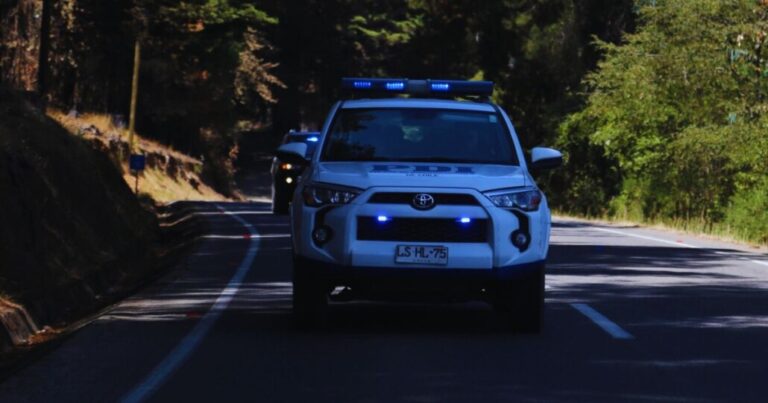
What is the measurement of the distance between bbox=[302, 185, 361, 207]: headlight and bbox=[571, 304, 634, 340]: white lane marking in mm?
2394

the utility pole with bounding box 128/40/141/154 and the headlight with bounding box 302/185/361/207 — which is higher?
the utility pole with bounding box 128/40/141/154

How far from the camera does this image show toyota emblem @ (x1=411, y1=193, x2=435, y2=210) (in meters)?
11.8

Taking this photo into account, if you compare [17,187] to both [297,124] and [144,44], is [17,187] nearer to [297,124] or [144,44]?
[144,44]

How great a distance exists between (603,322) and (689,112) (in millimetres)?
26358

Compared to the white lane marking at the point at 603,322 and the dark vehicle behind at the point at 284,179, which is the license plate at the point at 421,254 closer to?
the white lane marking at the point at 603,322

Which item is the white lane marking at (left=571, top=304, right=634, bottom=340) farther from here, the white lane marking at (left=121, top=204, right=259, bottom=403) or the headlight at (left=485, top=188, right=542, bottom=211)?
the white lane marking at (left=121, top=204, right=259, bottom=403)

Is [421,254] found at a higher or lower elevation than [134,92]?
lower

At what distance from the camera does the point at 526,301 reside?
12.2 m

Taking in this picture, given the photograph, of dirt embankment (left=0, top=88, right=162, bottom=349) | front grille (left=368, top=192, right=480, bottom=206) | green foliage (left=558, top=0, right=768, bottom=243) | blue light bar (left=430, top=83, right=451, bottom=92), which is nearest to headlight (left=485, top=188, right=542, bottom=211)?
front grille (left=368, top=192, right=480, bottom=206)

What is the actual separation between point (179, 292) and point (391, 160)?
407 cm

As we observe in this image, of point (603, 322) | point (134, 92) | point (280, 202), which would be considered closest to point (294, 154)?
point (603, 322)

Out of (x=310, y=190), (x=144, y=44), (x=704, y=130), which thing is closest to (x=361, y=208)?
(x=310, y=190)

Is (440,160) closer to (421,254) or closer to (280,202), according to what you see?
(421,254)

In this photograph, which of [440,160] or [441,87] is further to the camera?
[441,87]
